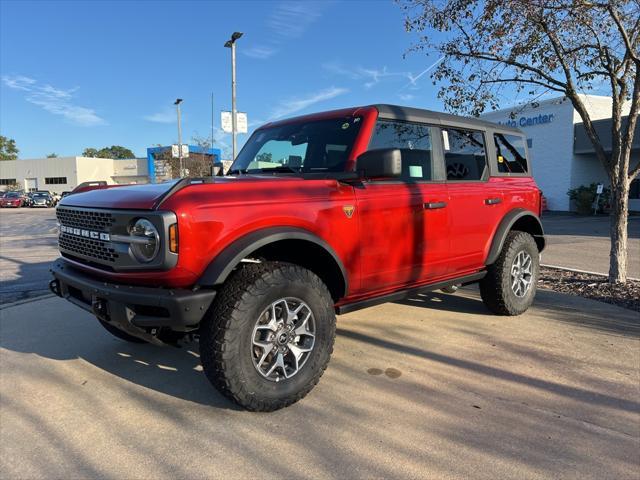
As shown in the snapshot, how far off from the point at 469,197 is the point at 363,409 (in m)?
2.27

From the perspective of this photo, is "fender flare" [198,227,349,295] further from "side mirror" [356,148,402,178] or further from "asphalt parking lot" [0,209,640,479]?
"asphalt parking lot" [0,209,640,479]

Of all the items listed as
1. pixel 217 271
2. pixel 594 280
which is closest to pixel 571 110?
pixel 594 280

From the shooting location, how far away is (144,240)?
2646 millimetres

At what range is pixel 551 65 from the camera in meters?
6.25

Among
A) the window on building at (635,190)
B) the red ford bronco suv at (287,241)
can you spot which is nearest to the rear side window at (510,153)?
the red ford bronco suv at (287,241)

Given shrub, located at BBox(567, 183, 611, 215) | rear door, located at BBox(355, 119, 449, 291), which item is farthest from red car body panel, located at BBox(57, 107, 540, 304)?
shrub, located at BBox(567, 183, 611, 215)

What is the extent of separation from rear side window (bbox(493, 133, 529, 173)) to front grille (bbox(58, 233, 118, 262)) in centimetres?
385

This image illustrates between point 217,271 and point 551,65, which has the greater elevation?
point 551,65

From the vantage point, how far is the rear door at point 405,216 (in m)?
3.51

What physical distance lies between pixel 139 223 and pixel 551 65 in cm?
591

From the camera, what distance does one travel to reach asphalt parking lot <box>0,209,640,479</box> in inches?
96.0

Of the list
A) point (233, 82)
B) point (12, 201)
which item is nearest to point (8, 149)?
point (12, 201)

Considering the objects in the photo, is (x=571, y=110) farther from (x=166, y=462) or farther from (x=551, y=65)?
(x=166, y=462)

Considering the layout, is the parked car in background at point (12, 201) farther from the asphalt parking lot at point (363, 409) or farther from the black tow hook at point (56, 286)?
the black tow hook at point (56, 286)
